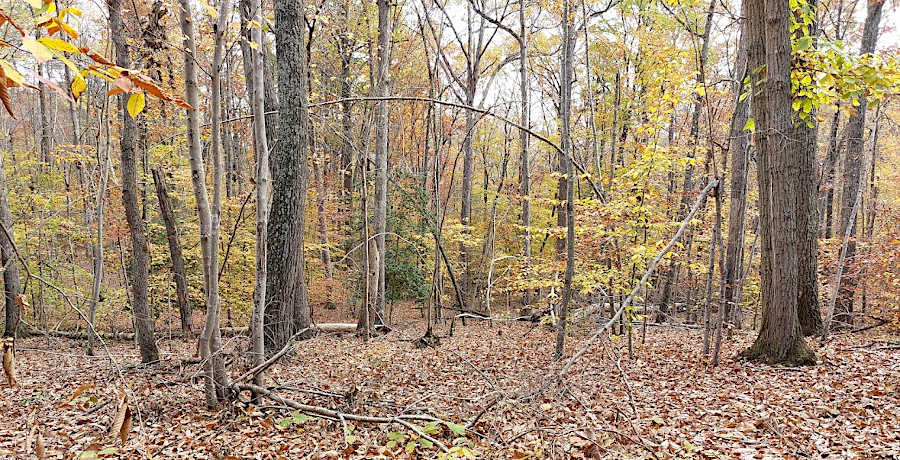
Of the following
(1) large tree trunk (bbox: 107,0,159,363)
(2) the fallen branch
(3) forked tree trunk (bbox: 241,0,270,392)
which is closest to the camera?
(2) the fallen branch

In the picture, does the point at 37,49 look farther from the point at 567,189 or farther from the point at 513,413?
the point at 567,189

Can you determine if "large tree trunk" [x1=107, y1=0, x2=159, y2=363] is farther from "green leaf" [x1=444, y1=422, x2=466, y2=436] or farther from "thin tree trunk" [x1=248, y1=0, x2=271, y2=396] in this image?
"green leaf" [x1=444, y1=422, x2=466, y2=436]

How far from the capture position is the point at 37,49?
1160 millimetres

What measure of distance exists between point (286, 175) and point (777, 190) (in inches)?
253

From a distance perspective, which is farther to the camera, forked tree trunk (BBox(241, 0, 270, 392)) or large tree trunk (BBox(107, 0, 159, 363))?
large tree trunk (BBox(107, 0, 159, 363))

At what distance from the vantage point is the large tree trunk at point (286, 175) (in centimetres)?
720

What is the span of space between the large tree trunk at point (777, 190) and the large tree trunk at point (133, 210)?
7677 mm

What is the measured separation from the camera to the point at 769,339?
19.3ft

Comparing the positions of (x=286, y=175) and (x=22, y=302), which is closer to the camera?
(x=22, y=302)

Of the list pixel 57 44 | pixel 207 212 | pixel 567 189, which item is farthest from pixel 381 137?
pixel 57 44

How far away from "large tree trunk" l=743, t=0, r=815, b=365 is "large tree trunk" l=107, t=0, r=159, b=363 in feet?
25.2

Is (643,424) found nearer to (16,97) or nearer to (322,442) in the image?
(322,442)

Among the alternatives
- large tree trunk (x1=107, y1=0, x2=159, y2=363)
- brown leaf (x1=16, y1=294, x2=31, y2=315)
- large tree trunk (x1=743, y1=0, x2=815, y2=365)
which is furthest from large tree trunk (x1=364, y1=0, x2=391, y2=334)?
brown leaf (x1=16, y1=294, x2=31, y2=315)

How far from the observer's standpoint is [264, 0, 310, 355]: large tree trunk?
7199 mm
